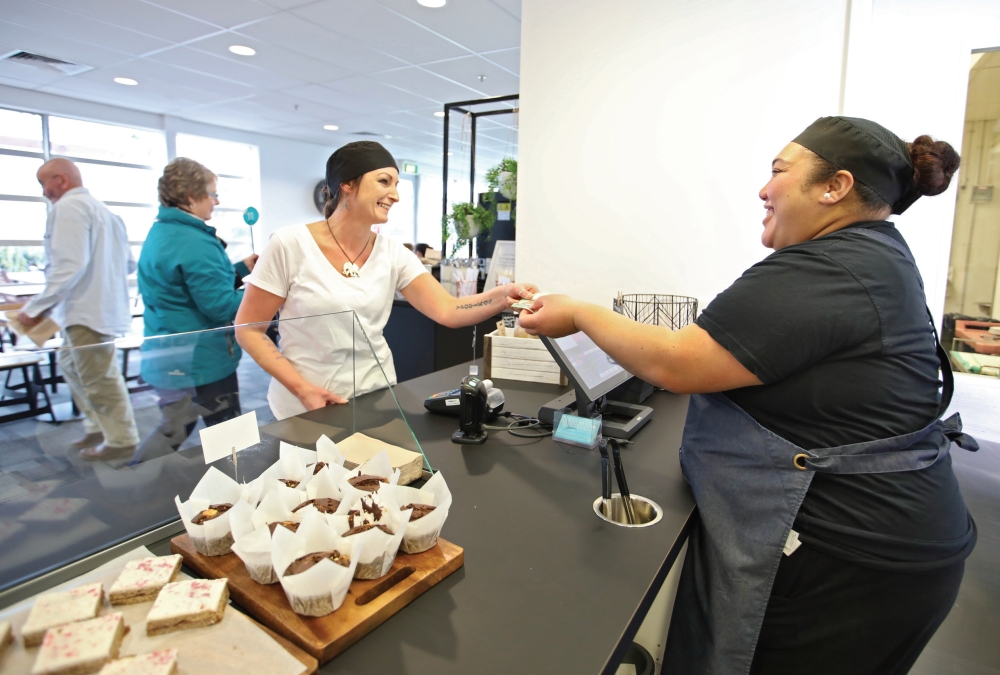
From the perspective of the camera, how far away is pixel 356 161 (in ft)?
6.01

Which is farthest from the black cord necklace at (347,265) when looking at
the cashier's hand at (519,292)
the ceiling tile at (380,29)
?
the ceiling tile at (380,29)

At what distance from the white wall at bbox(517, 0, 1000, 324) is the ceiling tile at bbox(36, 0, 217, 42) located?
2875mm

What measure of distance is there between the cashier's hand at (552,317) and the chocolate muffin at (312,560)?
28.8 inches

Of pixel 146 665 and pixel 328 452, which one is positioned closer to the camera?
pixel 146 665

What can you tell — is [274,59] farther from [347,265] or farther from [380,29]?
[347,265]

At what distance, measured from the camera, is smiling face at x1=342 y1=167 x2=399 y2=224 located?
1.85 meters

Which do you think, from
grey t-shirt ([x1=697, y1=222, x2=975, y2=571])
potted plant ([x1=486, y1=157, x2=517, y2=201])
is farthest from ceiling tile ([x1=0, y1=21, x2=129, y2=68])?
grey t-shirt ([x1=697, y1=222, x2=975, y2=571])

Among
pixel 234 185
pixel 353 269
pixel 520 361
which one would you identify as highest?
pixel 234 185

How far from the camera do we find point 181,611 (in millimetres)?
683

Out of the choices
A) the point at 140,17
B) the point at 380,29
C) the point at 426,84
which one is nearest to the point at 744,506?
the point at 380,29

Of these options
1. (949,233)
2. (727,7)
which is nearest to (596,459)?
(949,233)

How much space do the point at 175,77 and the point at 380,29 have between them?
118 inches

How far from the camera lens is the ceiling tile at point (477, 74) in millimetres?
4871

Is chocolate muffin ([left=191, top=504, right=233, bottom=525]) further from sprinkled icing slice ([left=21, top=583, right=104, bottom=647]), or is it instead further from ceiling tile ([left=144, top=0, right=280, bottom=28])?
ceiling tile ([left=144, top=0, right=280, bottom=28])
